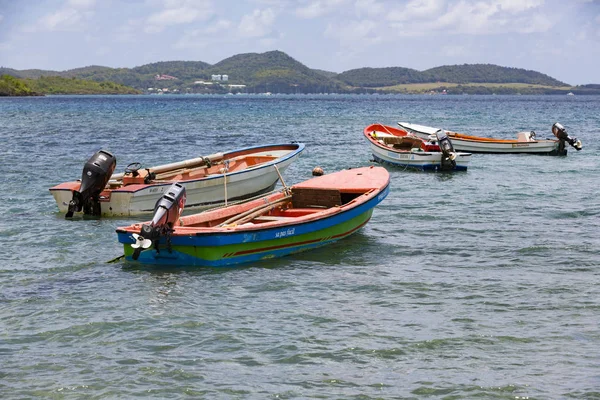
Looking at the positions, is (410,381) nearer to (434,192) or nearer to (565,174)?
(434,192)

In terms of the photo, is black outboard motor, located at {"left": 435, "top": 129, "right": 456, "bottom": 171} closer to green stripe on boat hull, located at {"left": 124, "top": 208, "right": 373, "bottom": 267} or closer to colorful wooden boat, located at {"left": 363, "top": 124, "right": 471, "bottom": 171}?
colorful wooden boat, located at {"left": 363, "top": 124, "right": 471, "bottom": 171}

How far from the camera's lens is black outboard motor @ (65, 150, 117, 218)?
18203 millimetres

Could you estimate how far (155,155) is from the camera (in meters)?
36.6

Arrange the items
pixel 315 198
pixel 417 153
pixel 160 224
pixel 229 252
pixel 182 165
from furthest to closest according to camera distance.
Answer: pixel 417 153 < pixel 182 165 < pixel 315 198 < pixel 229 252 < pixel 160 224

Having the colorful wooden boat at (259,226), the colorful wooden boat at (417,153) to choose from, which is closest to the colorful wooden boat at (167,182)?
the colorful wooden boat at (259,226)

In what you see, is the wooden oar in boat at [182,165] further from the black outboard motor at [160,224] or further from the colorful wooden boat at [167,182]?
the black outboard motor at [160,224]

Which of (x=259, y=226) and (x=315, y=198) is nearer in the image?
(x=259, y=226)

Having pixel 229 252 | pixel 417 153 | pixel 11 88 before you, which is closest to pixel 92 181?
pixel 229 252

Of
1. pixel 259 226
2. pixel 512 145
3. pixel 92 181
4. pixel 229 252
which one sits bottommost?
pixel 229 252

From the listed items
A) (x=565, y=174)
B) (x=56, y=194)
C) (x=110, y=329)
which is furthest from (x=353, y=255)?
(x=565, y=174)

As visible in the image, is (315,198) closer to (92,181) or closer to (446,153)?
(92,181)

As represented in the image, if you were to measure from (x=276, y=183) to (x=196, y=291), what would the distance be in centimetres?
1141

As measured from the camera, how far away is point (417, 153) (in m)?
29.5

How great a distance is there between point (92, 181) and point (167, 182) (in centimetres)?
212
